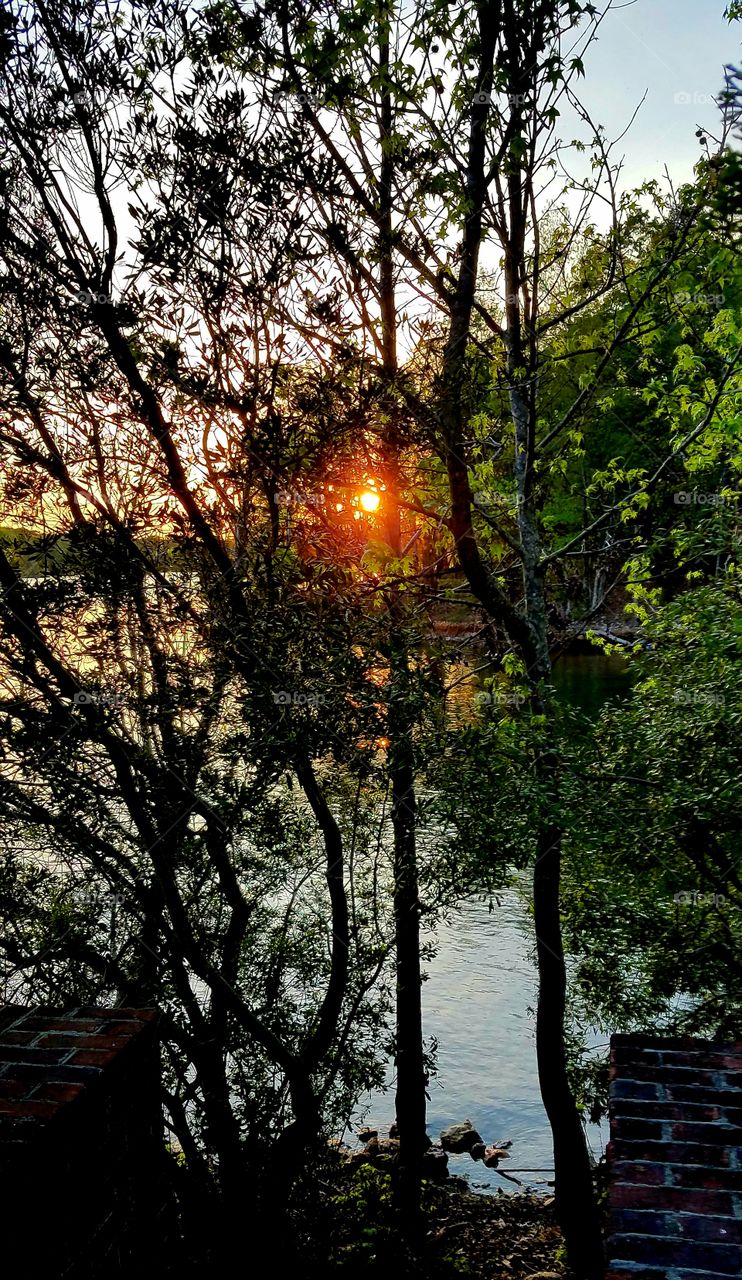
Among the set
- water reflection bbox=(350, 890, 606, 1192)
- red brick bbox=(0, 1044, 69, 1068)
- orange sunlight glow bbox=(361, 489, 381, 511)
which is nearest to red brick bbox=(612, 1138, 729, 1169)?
red brick bbox=(0, 1044, 69, 1068)

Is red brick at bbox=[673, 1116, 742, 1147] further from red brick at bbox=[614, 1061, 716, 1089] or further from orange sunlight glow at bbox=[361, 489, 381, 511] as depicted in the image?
orange sunlight glow at bbox=[361, 489, 381, 511]

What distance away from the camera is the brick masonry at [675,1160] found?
201 cm

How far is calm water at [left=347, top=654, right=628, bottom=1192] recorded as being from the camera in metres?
10.3

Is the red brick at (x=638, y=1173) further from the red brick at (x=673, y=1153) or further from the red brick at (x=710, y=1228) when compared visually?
the red brick at (x=710, y=1228)

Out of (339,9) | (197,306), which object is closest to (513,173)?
(339,9)

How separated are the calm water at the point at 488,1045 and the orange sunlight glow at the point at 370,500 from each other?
4.25m

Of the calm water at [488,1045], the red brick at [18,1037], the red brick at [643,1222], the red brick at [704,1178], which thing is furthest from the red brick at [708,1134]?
the calm water at [488,1045]

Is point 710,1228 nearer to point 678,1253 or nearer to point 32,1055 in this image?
point 678,1253

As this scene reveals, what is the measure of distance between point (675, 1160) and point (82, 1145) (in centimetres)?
135

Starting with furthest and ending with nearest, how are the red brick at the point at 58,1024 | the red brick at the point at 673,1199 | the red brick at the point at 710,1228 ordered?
the red brick at the point at 58,1024 < the red brick at the point at 673,1199 < the red brick at the point at 710,1228

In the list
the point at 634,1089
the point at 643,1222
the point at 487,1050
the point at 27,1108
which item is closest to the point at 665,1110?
the point at 634,1089

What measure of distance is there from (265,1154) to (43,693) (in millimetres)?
3031

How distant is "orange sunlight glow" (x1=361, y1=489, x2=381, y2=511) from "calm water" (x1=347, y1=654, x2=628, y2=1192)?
425 centimetres

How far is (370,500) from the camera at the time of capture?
23.4 feet
